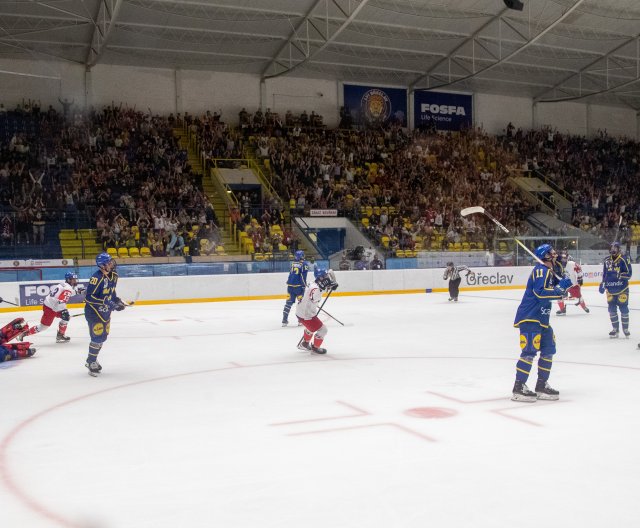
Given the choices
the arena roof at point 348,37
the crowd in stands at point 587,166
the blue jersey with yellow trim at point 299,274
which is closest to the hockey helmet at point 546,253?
the blue jersey with yellow trim at point 299,274

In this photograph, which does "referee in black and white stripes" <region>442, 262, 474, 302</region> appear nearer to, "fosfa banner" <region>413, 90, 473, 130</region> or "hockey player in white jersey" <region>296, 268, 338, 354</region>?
"hockey player in white jersey" <region>296, 268, 338, 354</region>

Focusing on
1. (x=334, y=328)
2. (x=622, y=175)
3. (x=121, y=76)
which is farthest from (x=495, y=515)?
(x=622, y=175)

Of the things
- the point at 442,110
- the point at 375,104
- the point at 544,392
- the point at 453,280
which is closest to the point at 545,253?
the point at 544,392

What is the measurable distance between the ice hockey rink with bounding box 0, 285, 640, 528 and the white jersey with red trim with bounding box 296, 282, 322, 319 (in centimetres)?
56

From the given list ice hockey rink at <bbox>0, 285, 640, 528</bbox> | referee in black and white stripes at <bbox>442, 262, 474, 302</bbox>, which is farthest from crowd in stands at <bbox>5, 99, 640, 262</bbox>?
ice hockey rink at <bbox>0, 285, 640, 528</bbox>

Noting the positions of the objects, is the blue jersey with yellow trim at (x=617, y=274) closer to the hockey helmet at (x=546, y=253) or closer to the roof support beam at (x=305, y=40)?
the hockey helmet at (x=546, y=253)

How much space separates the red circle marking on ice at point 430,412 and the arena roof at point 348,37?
17.3 meters

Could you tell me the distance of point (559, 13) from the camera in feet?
82.7

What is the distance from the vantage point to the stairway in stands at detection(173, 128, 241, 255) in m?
21.2

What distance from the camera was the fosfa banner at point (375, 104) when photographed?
31.7 m

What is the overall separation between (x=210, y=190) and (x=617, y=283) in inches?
695

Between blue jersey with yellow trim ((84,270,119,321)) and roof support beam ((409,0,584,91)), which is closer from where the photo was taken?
blue jersey with yellow trim ((84,270,119,321))

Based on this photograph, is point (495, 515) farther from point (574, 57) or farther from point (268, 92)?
point (574, 57)

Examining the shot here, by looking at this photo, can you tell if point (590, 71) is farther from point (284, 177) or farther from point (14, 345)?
point (14, 345)
